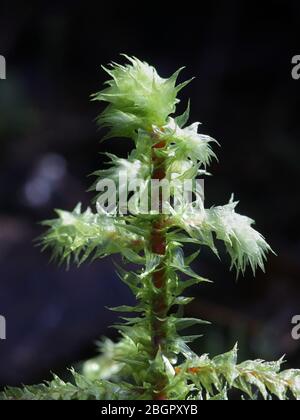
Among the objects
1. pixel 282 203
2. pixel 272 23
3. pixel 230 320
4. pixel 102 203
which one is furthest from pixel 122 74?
pixel 272 23

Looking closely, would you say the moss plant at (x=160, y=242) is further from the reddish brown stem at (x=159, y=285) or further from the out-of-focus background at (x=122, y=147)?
the out-of-focus background at (x=122, y=147)

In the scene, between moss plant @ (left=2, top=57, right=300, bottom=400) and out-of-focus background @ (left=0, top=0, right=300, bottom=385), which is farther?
out-of-focus background @ (left=0, top=0, right=300, bottom=385)

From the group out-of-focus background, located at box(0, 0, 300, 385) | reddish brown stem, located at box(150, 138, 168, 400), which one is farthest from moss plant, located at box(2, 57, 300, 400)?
out-of-focus background, located at box(0, 0, 300, 385)

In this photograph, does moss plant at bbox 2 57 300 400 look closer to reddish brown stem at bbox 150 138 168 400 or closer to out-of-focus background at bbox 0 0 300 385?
reddish brown stem at bbox 150 138 168 400

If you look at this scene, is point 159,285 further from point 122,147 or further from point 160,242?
point 122,147

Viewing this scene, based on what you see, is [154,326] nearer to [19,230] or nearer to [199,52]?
[19,230]
